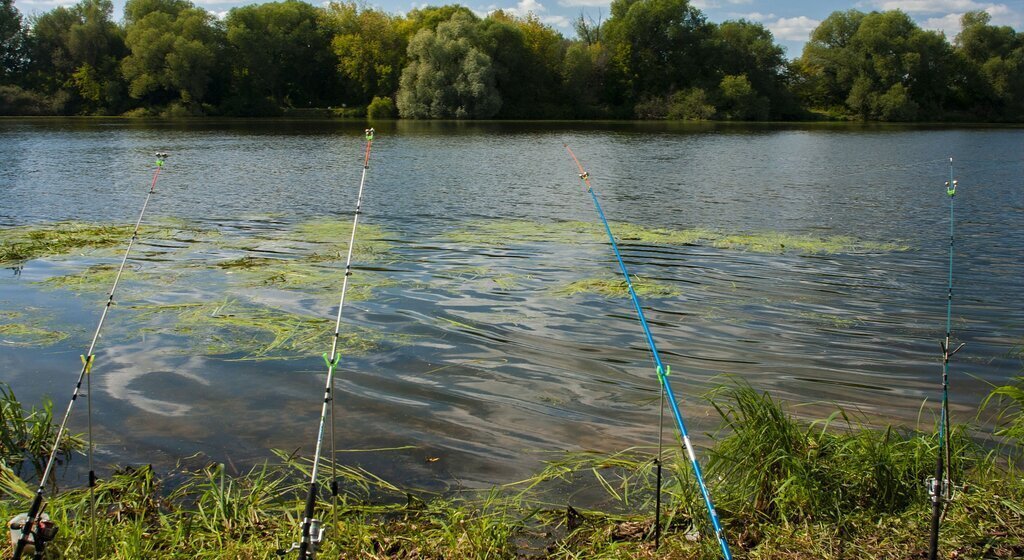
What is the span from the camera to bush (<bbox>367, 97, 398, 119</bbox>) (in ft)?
258

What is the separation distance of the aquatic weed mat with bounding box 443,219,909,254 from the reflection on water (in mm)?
143

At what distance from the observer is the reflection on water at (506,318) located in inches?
248

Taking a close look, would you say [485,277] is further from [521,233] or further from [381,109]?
[381,109]

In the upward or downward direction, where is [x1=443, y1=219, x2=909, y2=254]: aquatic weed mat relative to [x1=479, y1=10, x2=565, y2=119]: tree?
downward

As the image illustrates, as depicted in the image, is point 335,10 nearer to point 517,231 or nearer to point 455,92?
point 455,92

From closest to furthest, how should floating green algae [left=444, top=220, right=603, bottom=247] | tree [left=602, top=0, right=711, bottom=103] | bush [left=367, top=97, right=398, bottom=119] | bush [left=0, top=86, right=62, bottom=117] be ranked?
floating green algae [left=444, top=220, right=603, bottom=247] < bush [left=0, top=86, right=62, bottom=117] < bush [left=367, top=97, right=398, bottom=119] < tree [left=602, top=0, right=711, bottom=103]

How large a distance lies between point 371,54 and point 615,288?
8290cm

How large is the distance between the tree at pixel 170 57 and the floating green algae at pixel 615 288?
76.5m

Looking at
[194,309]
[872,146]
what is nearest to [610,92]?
[872,146]

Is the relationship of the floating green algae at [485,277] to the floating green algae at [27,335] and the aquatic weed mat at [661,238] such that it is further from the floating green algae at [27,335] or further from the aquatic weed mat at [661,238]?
the floating green algae at [27,335]

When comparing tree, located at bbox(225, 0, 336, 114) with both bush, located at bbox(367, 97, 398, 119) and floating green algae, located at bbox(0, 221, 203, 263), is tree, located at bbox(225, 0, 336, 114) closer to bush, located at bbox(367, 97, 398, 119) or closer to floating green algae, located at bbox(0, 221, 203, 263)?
bush, located at bbox(367, 97, 398, 119)

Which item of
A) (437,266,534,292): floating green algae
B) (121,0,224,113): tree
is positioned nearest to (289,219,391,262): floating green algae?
(437,266,534,292): floating green algae

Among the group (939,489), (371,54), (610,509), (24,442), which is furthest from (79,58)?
(939,489)

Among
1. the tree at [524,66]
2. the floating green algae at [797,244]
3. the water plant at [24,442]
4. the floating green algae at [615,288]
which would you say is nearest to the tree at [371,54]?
the tree at [524,66]
